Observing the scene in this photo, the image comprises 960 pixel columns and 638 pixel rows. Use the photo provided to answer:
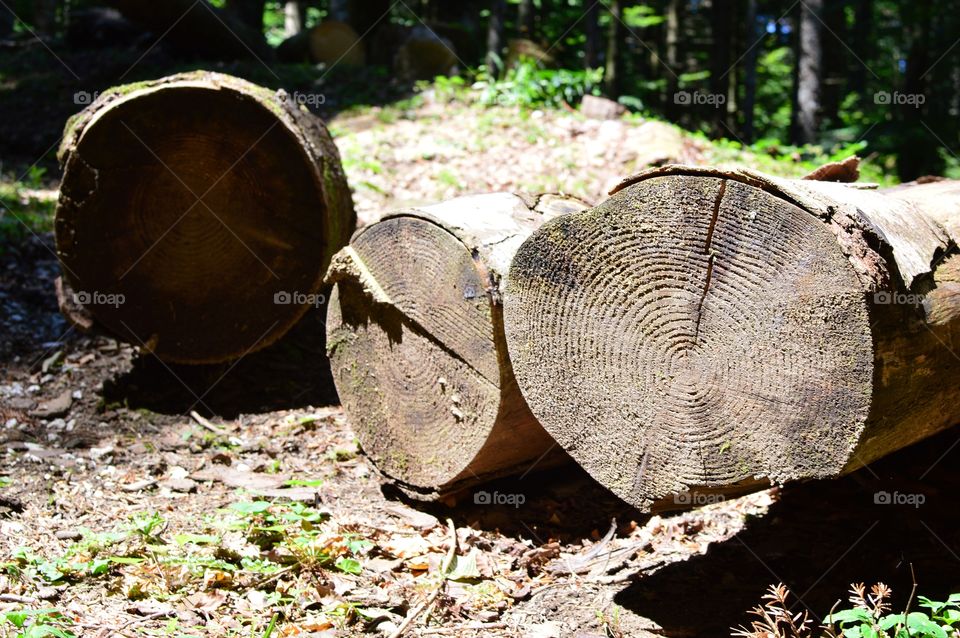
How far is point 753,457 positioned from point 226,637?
5.61 feet

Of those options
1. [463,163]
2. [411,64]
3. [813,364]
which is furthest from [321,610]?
[411,64]

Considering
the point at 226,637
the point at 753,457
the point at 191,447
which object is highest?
the point at 753,457

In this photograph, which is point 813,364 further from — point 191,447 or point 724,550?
point 191,447

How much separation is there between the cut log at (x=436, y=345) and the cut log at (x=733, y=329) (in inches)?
12.3

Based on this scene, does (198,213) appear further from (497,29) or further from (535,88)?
(497,29)

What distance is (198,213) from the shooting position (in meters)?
4.93

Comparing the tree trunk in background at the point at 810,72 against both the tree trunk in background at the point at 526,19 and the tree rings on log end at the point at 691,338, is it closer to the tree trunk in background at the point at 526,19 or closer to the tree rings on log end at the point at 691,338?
the tree trunk in background at the point at 526,19

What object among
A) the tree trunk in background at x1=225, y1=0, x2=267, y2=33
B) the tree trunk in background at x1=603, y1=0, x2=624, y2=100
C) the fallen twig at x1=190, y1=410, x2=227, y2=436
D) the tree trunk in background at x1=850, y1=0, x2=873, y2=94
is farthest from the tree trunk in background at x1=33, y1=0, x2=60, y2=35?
the tree trunk in background at x1=850, y1=0, x2=873, y2=94

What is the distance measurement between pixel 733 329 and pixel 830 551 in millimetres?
1346

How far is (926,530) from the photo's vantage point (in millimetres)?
3449

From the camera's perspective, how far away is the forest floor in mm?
2949

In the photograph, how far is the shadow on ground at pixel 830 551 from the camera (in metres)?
3.04

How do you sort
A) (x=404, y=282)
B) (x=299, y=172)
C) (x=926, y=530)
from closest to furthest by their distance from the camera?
(x=926, y=530) < (x=404, y=282) < (x=299, y=172)

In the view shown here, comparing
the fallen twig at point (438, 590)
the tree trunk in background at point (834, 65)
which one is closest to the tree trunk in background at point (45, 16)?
the tree trunk in background at point (834, 65)
